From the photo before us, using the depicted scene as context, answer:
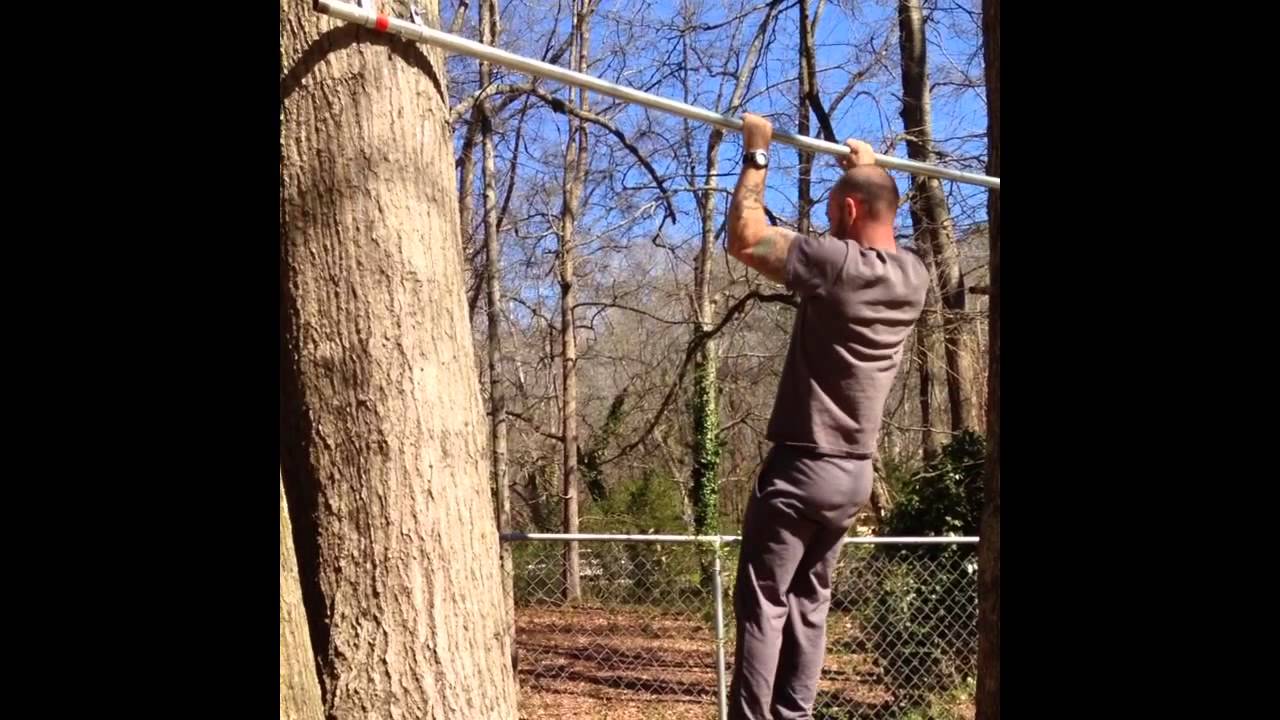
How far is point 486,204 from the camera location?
55.2 feet

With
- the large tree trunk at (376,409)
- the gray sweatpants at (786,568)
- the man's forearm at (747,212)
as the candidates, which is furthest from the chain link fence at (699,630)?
the large tree trunk at (376,409)

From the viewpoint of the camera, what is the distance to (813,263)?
3.14 metres

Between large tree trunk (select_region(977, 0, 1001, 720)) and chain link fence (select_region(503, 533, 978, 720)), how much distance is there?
2.09 m

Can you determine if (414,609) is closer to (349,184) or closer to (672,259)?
(349,184)

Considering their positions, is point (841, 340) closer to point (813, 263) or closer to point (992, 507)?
point (813, 263)

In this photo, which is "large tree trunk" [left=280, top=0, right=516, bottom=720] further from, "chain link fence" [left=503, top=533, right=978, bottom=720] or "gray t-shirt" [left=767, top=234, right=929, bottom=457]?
"chain link fence" [left=503, top=533, right=978, bottom=720]

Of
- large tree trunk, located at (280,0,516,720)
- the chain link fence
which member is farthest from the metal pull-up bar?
the chain link fence

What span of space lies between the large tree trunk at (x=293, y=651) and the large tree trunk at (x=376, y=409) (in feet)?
0.46

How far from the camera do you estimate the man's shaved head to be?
3287mm

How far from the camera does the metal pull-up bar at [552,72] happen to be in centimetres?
262

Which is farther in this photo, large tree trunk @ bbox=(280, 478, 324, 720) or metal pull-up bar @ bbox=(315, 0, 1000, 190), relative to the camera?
metal pull-up bar @ bbox=(315, 0, 1000, 190)

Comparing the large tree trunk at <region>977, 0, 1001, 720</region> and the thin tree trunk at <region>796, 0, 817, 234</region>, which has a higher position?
the thin tree trunk at <region>796, 0, 817, 234</region>

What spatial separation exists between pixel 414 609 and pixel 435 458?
355mm

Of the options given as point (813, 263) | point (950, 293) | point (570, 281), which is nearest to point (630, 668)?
point (950, 293)
